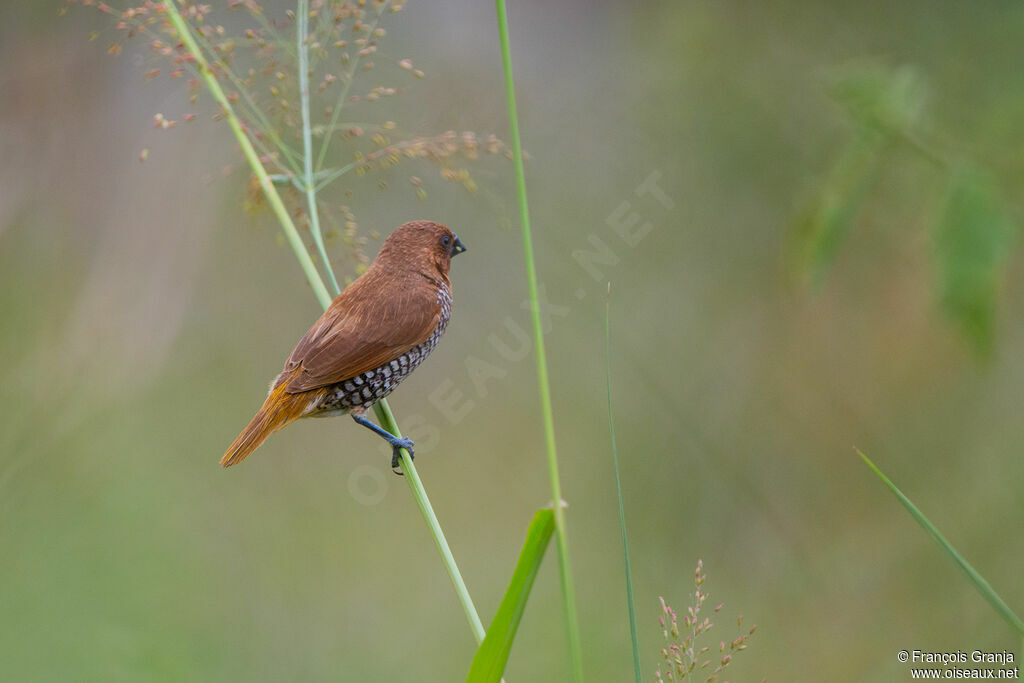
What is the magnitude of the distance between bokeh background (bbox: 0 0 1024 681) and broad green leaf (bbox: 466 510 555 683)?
91.9 inches

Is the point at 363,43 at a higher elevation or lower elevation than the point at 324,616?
higher

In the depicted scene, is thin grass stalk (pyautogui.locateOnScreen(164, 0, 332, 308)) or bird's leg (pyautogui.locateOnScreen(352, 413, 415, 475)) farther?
bird's leg (pyautogui.locateOnScreen(352, 413, 415, 475))

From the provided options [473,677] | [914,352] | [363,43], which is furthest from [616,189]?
[473,677]

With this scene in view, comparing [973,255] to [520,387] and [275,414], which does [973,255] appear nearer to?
[275,414]

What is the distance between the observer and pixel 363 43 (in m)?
1.79

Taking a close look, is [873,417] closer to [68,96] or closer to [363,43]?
[363,43]

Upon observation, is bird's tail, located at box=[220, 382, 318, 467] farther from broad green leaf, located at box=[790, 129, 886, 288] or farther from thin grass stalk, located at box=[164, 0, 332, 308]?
broad green leaf, located at box=[790, 129, 886, 288]

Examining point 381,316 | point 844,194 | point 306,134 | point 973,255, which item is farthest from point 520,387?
point 973,255

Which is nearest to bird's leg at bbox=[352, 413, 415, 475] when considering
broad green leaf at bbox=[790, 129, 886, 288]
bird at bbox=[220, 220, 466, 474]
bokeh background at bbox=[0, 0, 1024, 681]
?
bird at bbox=[220, 220, 466, 474]

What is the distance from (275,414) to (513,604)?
1.02m

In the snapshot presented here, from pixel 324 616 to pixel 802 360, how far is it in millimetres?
2211

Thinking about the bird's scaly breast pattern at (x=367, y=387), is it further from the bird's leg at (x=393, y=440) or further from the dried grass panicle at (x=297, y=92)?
the dried grass panicle at (x=297, y=92)

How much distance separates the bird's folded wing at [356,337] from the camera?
1999 mm

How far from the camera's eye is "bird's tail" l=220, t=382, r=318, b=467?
184 centimetres
